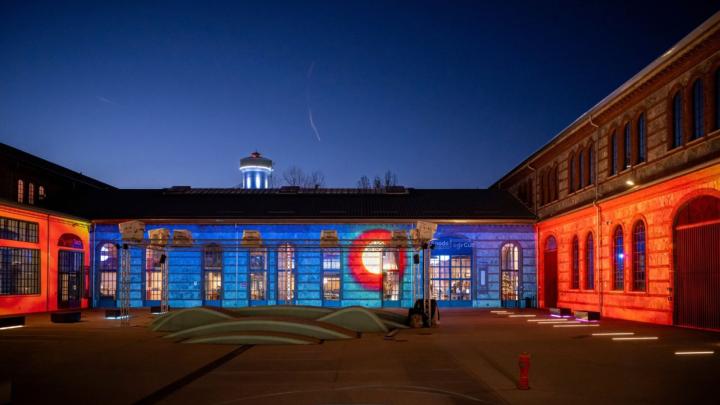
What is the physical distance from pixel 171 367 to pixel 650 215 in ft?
58.7

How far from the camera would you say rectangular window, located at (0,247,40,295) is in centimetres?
2923

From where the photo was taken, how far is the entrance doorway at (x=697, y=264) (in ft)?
65.8

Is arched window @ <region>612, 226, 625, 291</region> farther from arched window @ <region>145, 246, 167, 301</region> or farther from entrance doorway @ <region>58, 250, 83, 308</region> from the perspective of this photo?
entrance doorway @ <region>58, 250, 83, 308</region>

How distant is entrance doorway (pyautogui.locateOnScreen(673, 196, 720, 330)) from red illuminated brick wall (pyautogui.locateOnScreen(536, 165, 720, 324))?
A: 11.6 inches

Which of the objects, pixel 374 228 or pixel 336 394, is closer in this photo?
pixel 336 394

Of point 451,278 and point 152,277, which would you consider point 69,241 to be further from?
point 451,278

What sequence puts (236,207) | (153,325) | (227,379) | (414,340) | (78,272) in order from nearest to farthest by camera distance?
(227,379), (414,340), (153,325), (78,272), (236,207)

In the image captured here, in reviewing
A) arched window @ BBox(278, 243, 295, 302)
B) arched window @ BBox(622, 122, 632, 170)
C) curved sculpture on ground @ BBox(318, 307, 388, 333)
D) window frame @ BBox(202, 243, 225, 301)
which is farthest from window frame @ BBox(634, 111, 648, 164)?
window frame @ BBox(202, 243, 225, 301)

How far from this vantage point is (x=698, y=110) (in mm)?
20938

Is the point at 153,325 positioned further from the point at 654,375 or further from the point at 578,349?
the point at 654,375

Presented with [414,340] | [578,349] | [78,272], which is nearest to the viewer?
[578,349]

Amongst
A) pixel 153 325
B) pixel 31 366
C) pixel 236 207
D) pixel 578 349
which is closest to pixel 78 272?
pixel 236 207

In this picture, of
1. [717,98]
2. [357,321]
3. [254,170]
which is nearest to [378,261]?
[357,321]

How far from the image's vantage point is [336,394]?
11320 millimetres
